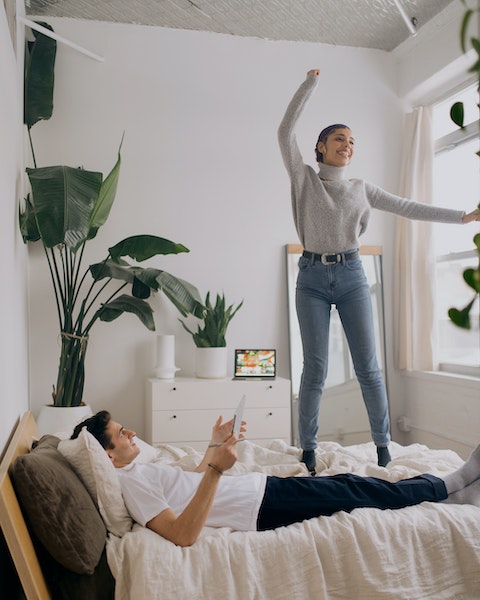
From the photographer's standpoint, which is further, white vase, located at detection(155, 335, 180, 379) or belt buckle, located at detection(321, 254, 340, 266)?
white vase, located at detection(155, 335, 180, 379)

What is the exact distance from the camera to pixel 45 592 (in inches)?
62.5

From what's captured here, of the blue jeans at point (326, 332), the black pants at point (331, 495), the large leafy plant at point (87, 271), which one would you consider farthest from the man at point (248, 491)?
the large leafy plant at point (87, 271)

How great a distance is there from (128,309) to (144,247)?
0.36 metres

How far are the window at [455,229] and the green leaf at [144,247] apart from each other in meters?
1.82

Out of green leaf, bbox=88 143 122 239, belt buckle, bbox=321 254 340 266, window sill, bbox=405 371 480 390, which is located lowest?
window sill, bbox=405 371 480 390

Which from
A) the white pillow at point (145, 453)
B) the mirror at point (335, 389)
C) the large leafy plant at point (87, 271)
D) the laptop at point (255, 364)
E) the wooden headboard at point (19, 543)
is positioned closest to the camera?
the wooden headboard at point (19, 543)

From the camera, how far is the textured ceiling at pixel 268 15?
394 centimetres

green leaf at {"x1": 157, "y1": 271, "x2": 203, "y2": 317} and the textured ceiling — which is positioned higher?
the textured ceiling

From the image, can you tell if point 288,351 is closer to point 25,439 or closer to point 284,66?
point 284,66

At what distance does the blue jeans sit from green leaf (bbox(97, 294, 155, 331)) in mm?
1086

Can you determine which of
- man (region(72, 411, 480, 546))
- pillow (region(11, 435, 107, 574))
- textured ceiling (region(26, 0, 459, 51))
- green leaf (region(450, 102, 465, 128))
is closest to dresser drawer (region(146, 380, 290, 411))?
man (region(72, 411, 480, 546))

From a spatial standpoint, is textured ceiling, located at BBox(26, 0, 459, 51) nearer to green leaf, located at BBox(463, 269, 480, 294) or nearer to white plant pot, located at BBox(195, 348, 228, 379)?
white plant pot, located at BBox(195, 348, 228, 379)

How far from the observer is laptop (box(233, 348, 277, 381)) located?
13.2 ft

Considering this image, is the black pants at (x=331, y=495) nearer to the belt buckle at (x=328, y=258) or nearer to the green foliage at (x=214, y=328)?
the belt buckle at (x=328, y=258)
